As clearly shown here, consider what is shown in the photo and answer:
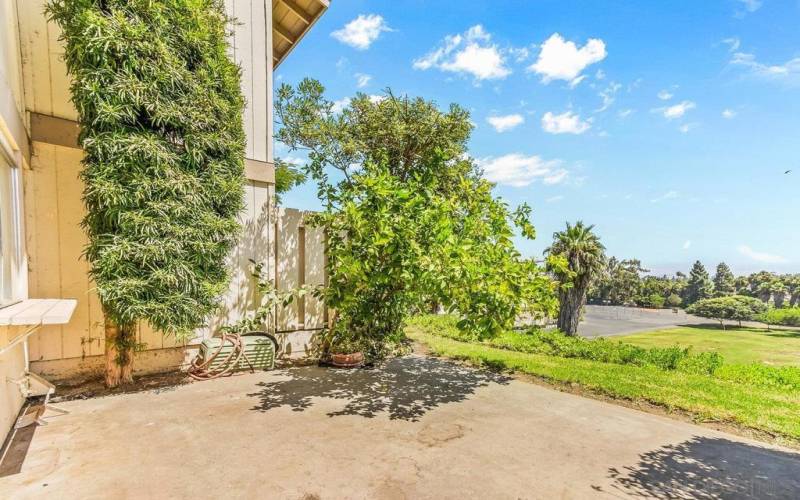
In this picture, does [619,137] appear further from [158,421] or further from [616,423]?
[158,421]

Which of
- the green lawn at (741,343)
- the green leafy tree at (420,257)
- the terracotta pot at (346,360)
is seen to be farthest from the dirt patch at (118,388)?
the green lawn at (741,343)

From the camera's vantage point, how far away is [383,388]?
16.1 feet

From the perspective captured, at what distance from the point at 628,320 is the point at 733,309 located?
12.9 meters

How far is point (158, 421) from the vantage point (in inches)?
144

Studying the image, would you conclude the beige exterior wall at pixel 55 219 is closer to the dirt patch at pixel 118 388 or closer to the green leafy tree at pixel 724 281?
the dirt patch at pixel 118 388

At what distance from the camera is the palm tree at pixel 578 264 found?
23823 mm

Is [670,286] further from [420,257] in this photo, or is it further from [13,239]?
[13,239]

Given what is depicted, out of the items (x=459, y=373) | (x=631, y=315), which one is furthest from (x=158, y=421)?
(x=631, y=315)

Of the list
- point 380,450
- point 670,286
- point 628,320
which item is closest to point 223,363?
point 380,450

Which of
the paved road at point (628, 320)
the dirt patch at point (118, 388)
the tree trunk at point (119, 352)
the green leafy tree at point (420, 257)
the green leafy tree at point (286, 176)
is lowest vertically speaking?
the paved road at point (628, 320)

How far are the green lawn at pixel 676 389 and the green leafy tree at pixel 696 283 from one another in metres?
67.9

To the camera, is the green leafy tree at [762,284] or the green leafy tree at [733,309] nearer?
the green leafy tree at [733,309]

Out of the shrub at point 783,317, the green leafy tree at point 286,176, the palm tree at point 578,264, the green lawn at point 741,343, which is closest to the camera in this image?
the green leafy tree at point 286,176

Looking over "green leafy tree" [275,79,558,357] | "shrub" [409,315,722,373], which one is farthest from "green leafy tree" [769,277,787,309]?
"green leafy tree" [275,79,558,357]
